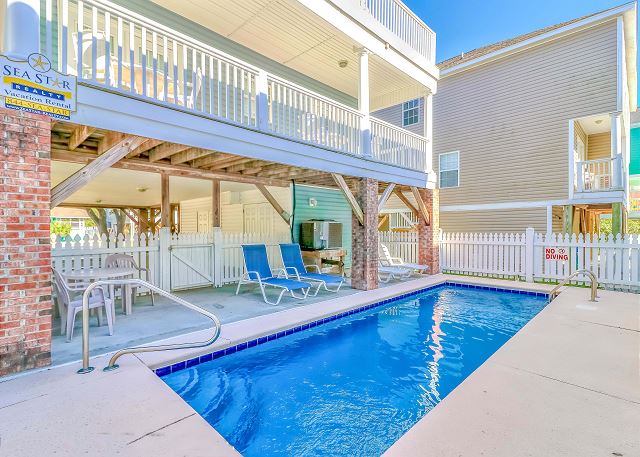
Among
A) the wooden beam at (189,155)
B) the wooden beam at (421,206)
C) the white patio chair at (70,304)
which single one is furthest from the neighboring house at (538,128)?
the white patio chair at (70,304)

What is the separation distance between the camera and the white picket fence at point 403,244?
38.3 ft


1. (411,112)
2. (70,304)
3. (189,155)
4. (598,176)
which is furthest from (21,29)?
(598,176)

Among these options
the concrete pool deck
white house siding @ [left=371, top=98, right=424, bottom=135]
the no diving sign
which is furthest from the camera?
white house siding @ [left=371, top=98, right=424, bottom=135]

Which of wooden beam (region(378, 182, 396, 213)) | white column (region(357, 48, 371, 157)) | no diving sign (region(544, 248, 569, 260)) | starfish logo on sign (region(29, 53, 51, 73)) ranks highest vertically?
white column (region(357, 48, 371, 157))

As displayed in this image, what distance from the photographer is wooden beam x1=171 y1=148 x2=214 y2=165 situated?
19.8ft

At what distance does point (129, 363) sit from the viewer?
3656 mm

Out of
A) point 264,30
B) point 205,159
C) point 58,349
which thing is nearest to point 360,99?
point 264,30

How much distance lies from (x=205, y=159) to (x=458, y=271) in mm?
8607

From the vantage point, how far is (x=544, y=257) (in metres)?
9.35

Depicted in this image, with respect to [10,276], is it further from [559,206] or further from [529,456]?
[559,206]

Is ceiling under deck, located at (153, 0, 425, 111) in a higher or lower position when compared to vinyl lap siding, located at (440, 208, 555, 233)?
higher

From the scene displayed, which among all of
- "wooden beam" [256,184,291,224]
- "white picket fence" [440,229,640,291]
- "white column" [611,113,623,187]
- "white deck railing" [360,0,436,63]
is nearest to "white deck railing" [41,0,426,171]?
"white deck railing" [360,0,436,63]

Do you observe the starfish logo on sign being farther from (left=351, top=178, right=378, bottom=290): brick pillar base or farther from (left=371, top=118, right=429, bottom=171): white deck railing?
(left=371, top=118, right=429, bottom=171): white deck railing

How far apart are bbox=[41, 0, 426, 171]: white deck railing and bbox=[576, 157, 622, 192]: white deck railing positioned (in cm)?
527
